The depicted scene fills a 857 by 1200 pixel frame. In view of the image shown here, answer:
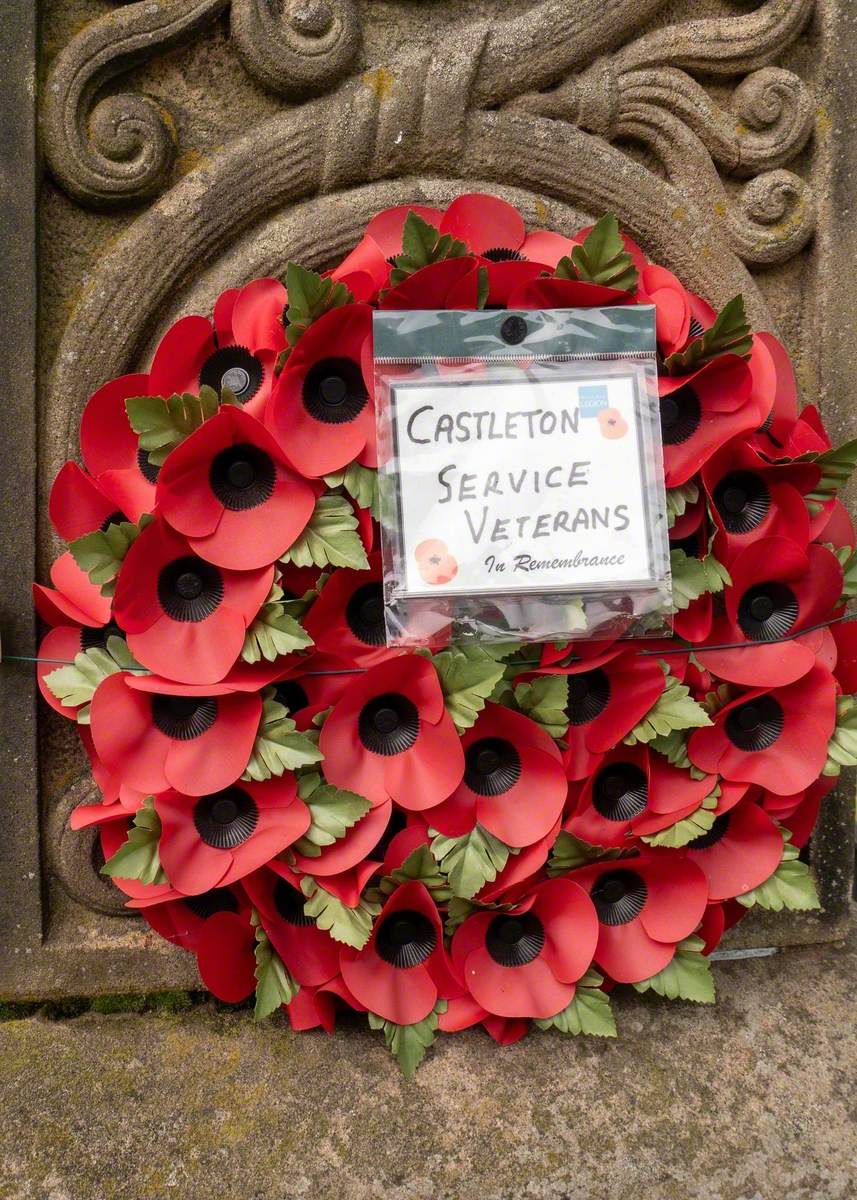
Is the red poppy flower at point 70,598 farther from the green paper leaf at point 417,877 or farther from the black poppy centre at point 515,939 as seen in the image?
the black poppy centre at point 515,939

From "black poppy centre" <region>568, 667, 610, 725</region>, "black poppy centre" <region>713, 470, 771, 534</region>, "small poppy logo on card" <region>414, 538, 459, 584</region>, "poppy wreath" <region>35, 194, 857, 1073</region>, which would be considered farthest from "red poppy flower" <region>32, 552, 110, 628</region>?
"black poppy centre" <region>713, 470, 771, 534</region>

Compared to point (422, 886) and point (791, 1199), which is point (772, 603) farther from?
point (791, 1199)

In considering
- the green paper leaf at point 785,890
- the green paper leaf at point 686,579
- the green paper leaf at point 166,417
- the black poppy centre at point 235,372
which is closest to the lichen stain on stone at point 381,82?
the black poppy centre at point 235,372

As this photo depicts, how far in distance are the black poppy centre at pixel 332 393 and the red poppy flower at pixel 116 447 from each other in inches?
9.6

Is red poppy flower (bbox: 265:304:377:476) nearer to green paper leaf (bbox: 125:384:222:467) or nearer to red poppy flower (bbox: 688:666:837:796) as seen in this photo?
green paper leaf (bbox: 125:384:222:467)

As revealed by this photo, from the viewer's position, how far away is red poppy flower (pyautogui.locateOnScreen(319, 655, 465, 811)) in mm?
1098

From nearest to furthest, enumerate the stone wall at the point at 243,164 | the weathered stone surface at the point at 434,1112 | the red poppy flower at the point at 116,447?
the weathered stone surface at the point at 434,1112, the red poppy flower at the point at 116,447, the stone wall at the point at 243,164

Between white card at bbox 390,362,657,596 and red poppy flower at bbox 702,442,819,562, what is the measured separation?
0.17 m

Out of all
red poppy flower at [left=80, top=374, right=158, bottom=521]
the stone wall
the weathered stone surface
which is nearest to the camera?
the weathered stone surface

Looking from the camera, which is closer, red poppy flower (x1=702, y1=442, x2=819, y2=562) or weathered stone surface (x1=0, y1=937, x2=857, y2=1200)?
weathered stone surface (x1=0, y1=937, x2=857, y2=1200)

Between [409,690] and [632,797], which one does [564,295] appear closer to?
[409,690]

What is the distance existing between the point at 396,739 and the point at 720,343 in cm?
68

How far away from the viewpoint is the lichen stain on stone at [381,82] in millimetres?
1275

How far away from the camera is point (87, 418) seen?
3.90 feet
